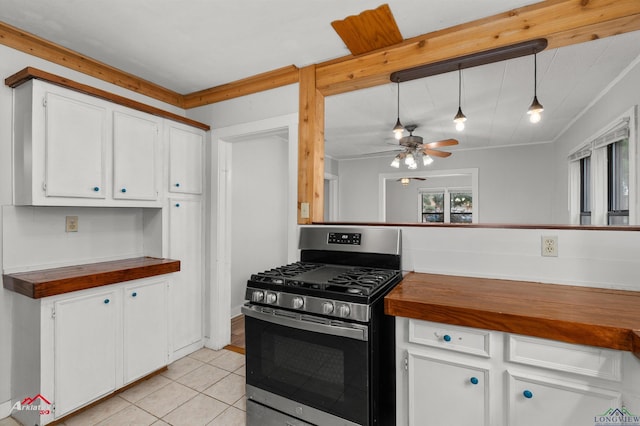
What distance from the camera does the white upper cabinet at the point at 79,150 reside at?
1.87 metres

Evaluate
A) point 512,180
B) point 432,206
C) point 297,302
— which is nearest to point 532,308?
point 297,302

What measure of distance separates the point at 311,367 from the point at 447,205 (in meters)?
6.20

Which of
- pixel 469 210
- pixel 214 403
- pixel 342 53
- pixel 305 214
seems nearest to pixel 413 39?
pixel 342 53

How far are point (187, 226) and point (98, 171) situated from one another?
2.81 ft

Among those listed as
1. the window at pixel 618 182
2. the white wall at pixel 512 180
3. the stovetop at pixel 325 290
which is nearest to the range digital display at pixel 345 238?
the stovetop at pixel 325 290

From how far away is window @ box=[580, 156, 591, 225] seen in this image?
10.9ft

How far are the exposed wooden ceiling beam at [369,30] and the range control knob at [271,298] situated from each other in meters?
1.71

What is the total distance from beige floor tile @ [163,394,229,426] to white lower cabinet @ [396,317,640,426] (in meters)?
1.28

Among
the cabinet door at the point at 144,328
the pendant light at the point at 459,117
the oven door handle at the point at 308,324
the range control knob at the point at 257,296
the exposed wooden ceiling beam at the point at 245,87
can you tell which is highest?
the exposed wooden ceiling beam at the point at 245,87

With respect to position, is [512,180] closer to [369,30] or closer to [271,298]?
[369,30]

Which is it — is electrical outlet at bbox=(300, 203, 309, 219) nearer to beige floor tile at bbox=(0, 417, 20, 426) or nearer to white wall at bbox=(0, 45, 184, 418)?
white wall at bbox=(0, 45, 184, 418)

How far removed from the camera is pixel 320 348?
1.53 meters

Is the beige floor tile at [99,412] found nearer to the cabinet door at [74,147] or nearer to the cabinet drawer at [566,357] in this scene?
the cabinet door at [74,147]

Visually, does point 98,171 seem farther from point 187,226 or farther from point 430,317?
point 430,317
